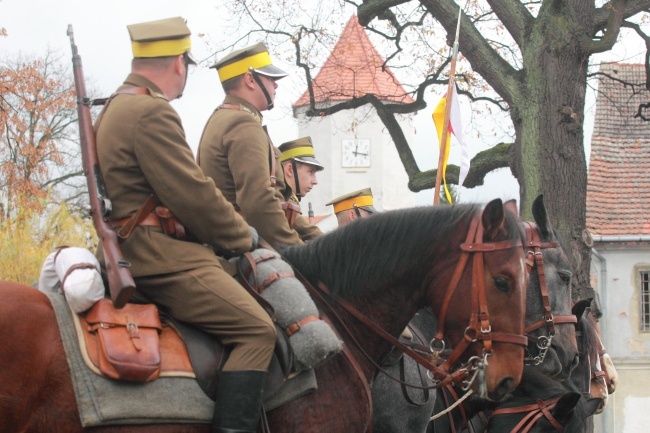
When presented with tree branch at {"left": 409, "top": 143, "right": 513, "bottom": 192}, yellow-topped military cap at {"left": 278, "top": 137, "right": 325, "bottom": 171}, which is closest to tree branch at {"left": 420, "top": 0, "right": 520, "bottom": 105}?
tree branch at {"left": 409, "top": 143, "right": 513, "bottom": 192}

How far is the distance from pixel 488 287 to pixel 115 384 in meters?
1.94

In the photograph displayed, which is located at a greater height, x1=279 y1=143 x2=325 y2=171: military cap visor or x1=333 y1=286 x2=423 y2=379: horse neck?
x1=279 y1=143 x2=325 y2=171: military cap visor

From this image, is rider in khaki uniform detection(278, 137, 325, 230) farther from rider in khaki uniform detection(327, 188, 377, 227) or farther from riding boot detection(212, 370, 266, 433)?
riding boot detection(212, 370, 266, 433)

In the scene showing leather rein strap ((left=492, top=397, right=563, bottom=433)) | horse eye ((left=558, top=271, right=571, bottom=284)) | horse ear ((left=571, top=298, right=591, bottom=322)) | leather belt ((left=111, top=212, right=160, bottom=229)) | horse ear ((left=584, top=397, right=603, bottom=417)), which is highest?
leather belt ((left=111, top=212, right=160, bottom=229))

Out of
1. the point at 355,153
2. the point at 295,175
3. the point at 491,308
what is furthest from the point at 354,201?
the point at 355,153

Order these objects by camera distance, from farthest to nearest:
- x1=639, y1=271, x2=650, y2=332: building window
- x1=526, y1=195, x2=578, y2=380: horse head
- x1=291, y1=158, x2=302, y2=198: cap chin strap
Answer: x1=639, y1=271, x2=650, y2=332: building window, x1=291, y1=158, x2=302, y2=198: cap chin strap, x1=526, y1=195, x2=578, y2=380: horse head

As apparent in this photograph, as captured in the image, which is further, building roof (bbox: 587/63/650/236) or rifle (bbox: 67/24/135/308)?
building roof (bbox: 587/63/650/236)

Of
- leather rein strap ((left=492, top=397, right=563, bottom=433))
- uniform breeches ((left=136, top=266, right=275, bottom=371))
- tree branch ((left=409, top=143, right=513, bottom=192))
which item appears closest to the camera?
uniform breeches ((left=136, top=266, right=275, bottom=371))

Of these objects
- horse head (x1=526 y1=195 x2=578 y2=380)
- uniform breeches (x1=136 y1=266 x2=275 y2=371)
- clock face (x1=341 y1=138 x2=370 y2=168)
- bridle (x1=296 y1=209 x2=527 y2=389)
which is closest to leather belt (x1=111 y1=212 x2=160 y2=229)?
uniform breeches (x1=136 y1=266 x2=275 y2=371)

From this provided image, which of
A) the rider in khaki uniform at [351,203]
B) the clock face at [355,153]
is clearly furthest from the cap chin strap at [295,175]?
the clock face at [355,153]

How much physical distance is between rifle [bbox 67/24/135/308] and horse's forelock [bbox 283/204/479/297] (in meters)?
1.23

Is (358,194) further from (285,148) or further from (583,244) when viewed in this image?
(583,244)

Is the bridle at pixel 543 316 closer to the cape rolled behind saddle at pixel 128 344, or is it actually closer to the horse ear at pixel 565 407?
the horse ear at pixel 565 407

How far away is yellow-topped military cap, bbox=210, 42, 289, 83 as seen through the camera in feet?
20.2
